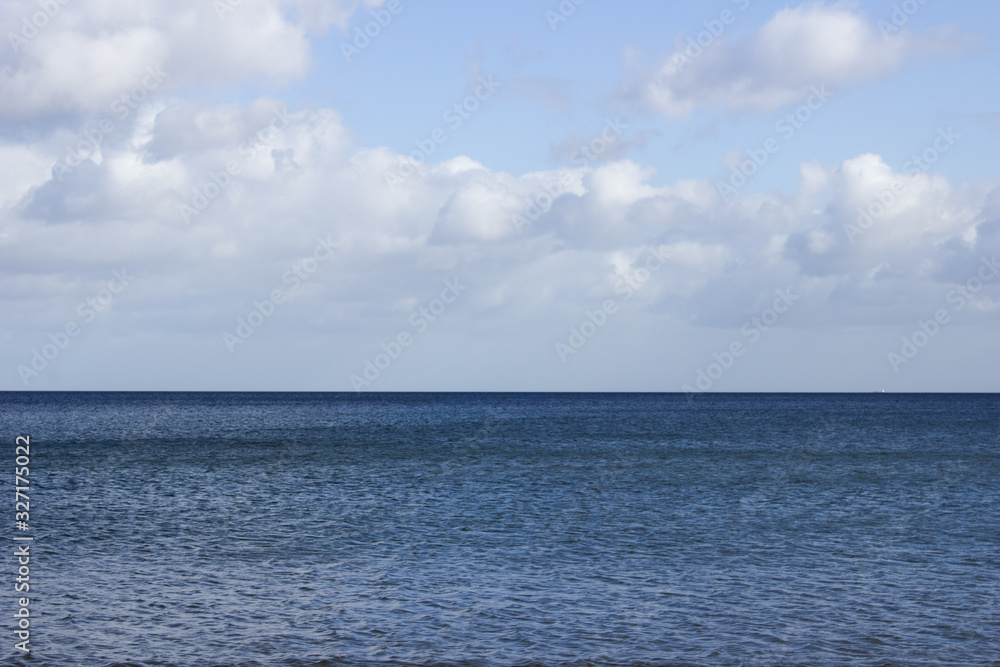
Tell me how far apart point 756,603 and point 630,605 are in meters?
3.28

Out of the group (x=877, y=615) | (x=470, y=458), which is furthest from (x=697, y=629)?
(x=470, y=458)

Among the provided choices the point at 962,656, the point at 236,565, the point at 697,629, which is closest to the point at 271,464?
the point at 236,565

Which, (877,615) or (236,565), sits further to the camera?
(236,565)

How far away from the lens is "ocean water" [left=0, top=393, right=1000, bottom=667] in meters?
19.2

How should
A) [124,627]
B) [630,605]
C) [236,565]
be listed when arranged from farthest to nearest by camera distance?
[236,565] → [630,605] → [124,627]

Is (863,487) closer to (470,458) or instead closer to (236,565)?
(470,458)

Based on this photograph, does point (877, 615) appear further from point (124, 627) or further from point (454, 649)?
point (124, 627)

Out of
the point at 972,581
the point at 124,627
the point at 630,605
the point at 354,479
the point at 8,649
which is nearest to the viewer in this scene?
the point at 8,649

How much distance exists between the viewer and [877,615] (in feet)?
70.5

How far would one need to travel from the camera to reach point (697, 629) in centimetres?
2038

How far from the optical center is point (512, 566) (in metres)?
26.8

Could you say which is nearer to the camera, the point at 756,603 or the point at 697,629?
the point at 697,629

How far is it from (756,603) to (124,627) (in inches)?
610

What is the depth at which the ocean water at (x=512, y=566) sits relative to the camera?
19250mm
